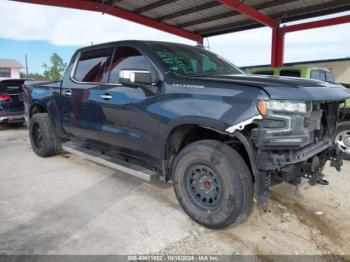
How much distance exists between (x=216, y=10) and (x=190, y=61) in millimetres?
8854

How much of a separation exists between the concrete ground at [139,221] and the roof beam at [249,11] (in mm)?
7064

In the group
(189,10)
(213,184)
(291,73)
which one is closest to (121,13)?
(189,10)

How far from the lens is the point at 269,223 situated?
337 cm

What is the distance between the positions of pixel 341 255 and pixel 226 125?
58.6 inches

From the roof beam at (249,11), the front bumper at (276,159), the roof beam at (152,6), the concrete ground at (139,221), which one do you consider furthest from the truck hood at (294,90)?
the roof beam at (152,6)

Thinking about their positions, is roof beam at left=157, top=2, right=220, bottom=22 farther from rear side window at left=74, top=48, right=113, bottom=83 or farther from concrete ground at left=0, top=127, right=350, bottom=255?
concrete ground at left=0, top=127, right=350, bottom=255

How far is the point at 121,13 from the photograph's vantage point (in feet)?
39.8

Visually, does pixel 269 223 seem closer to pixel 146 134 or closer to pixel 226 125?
pixel 226 125

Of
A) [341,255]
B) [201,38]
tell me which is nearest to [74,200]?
[341,255]

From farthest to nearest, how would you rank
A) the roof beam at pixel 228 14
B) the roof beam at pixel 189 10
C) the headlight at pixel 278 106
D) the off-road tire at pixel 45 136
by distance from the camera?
the roof beam at pixel 189 10
the roof beam at pixel 228 14
the off-road tire at pixel 45 136
the headlight at pixel 278 106

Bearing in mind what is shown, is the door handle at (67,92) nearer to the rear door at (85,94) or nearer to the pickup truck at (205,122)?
the rear door at (85,94)

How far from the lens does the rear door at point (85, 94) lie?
14.2 ft

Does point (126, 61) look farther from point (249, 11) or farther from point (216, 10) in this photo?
point (216, 10)

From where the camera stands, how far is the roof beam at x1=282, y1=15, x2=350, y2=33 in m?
11.3
